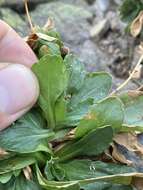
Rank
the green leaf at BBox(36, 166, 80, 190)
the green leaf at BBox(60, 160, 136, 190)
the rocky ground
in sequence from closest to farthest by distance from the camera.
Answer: the green leaf at BBox(36, 166, 80, 190), the green leaf at BBox(60, 160, 136, 190), the rocky ground

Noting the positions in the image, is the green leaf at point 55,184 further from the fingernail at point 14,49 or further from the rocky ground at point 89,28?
the rocky ground at point 89,28

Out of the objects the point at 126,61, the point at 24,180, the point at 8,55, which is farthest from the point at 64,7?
the point at 24,180

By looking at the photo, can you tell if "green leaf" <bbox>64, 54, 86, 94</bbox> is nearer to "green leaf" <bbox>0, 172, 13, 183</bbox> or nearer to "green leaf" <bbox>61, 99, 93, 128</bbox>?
"green leaf" <bbox>61, 99, 93, 128</bbox>

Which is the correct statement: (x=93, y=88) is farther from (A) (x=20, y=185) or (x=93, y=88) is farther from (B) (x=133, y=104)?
(A) (x=20, y=185)

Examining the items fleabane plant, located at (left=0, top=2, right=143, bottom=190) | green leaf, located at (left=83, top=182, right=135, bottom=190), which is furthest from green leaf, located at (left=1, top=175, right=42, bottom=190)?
green leaf, located at (left=83, top=182, right=135, bottom=190)

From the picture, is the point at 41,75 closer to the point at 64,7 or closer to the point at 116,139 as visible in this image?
the point at 116,139

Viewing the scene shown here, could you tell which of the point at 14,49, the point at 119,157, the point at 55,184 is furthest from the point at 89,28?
the point at 55,184
